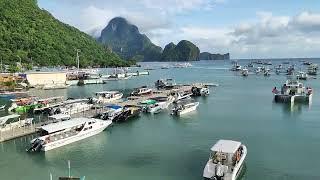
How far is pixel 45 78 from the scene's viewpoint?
128 meters

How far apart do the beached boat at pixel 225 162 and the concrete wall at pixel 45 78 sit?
310ft

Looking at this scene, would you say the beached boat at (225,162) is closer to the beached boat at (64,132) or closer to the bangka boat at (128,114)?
the beached boat at (64,132)

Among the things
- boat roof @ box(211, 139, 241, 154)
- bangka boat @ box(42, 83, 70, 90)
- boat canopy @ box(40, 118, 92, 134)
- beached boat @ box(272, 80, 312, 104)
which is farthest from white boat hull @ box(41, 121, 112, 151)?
bangka boat @ box(42, 83, 70, 90)

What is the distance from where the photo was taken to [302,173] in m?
41.2

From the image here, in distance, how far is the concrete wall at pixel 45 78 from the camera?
124 meters

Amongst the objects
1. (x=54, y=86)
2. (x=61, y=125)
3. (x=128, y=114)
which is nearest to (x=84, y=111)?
(x=128, y=114)

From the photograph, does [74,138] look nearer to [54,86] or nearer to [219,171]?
[219,171]

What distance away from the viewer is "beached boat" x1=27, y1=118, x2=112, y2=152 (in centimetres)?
4893

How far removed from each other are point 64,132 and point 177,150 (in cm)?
1521

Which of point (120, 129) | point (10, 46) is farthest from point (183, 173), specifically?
point (10, 46)

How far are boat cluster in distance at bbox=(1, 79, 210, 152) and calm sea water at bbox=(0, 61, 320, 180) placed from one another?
1.30 meters

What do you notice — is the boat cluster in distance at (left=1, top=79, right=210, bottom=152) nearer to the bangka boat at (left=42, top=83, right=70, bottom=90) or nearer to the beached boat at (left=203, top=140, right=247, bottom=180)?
the beached boat at (left=203, top=140, right=247, bottom=180)

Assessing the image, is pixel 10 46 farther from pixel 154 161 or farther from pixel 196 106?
pixel 154 161

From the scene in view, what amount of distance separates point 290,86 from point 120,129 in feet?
162
